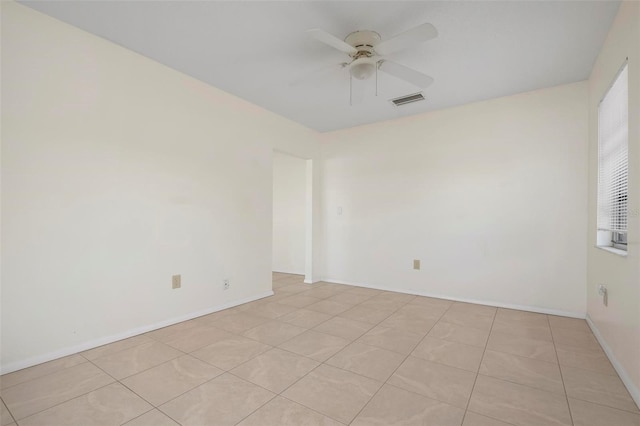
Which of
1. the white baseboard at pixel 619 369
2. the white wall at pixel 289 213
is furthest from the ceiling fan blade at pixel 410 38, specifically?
the white wall at pixel 289 213

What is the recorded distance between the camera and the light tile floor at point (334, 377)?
4.74 ft

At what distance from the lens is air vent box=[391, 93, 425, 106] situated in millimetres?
3221

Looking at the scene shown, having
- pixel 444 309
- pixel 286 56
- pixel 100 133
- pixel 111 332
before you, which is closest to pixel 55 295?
pixel 111 332

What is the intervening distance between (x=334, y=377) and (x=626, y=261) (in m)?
1.94

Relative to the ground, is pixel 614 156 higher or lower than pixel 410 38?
lower

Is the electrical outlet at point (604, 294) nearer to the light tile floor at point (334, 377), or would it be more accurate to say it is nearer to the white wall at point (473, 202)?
the light tile floor at point (334, 377)

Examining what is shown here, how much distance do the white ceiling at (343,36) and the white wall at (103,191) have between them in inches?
10.5

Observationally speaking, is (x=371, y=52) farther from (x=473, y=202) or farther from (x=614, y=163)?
(x=473, y=202)

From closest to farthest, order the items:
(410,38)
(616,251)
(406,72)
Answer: (410,38)
(616,251)
(406,72)

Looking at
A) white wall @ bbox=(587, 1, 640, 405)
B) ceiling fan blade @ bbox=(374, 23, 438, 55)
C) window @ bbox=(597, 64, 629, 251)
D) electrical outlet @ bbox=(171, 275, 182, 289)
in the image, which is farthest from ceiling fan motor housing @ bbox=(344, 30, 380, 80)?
electrical outlet @ bbox=(171, 275, 182, 289)

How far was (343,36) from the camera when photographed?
215 cm

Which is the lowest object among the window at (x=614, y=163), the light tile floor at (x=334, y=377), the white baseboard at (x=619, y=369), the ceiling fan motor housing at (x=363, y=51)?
the light tile floor at (x=334, y=377)

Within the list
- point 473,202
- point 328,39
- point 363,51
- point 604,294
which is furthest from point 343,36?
point 604,294

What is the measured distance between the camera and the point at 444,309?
316 centimetres
